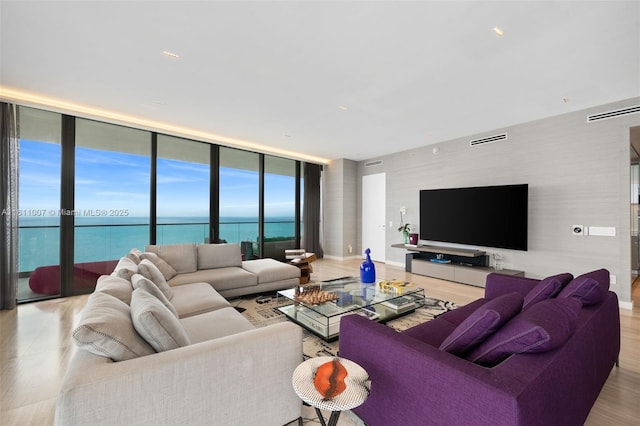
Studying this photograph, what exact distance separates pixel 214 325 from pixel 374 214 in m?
5.64

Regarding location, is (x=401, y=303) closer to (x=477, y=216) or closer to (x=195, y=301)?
(x=195, y=301)

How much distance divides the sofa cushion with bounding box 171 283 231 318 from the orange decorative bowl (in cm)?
153

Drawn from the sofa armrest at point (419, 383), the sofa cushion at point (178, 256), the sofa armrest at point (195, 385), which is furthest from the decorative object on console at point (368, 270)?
the sofa cushion at point (178, 256)

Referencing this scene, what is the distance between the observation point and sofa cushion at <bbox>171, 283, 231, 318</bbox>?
237 centimetres

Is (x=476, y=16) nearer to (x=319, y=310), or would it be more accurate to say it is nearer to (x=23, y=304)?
(x=319, y=310)

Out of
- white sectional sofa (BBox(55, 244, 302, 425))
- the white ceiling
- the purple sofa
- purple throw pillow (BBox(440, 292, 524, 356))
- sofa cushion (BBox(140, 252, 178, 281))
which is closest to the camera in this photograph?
the purple sofa

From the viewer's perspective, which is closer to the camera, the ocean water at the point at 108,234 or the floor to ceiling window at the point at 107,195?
the ocean water at the point at 108,234

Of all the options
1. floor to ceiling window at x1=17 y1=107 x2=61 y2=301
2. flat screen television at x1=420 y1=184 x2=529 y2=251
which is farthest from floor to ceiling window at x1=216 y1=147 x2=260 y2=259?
flat screen television at x1=420 y1=184 x2=529 y2=251

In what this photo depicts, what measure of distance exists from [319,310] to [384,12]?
8.54 ft

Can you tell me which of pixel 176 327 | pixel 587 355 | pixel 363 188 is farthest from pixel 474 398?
pixel 363 188

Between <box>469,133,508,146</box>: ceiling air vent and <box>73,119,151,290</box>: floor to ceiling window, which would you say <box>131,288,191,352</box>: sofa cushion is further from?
<box>469,133,508,146</box>: ceiling air vent

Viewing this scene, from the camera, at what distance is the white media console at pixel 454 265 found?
4.59 m

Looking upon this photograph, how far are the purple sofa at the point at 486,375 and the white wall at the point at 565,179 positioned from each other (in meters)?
2.82

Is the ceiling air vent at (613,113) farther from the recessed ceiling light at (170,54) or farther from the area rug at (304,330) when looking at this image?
the recessed ceiling light at (170,54)
